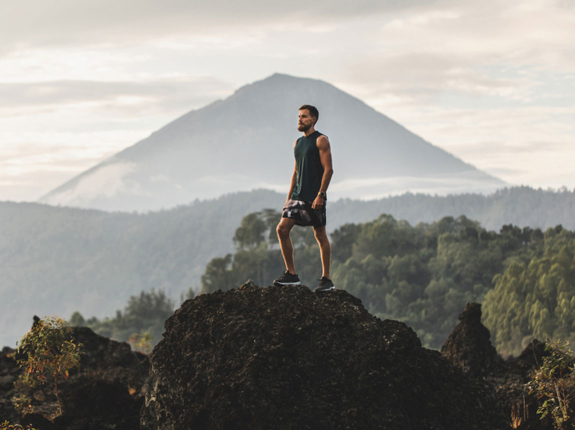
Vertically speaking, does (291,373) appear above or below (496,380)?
above

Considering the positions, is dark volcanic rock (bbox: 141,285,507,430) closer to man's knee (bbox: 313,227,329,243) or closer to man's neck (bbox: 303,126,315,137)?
man's knee (bbox: 313,227,329,243)

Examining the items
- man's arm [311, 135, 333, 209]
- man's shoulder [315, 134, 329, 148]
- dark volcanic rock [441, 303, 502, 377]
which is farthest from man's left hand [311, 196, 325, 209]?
dark volcanic rock [441, 303, 502, 377]

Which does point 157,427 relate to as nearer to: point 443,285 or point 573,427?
point 573,427

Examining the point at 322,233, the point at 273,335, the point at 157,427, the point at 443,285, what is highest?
the point at 322,233

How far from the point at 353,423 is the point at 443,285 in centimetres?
8677

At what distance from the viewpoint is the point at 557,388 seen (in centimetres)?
966

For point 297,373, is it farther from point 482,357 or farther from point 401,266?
point 401,266

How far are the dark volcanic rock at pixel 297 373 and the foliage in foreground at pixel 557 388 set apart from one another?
941 millimetres

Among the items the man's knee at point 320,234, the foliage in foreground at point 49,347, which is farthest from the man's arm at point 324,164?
the foliage in foreground at point 49,347

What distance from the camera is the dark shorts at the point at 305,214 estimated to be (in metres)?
9.55

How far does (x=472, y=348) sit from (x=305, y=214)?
561 cm

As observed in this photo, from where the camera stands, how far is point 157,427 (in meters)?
8.73

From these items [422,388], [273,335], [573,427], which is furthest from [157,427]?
[573,427]

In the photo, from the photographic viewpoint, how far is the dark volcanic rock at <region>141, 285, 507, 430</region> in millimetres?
7941
